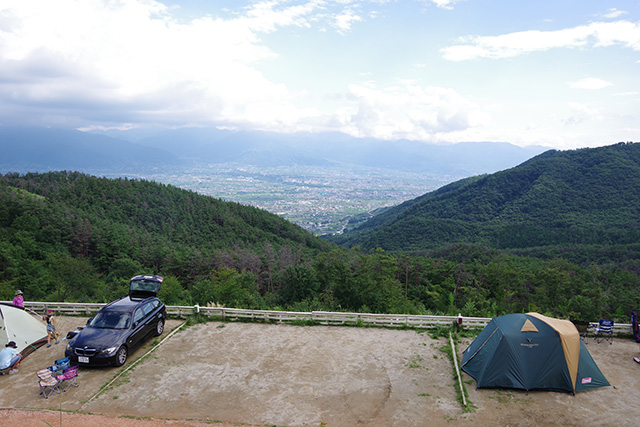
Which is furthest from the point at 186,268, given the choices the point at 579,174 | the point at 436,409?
the point at 579,174

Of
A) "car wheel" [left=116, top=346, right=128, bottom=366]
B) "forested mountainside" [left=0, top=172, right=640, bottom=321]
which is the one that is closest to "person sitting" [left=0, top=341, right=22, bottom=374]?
"car wheel" [left=116, top=346, right=128, bottom=366]

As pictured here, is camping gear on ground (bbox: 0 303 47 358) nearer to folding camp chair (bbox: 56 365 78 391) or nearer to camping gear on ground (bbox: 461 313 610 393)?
folding camp chair (bbox: 56 365 78 391)

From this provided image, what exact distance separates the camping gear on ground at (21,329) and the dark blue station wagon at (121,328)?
87.1 inches

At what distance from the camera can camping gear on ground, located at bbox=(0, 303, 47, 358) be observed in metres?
10.6

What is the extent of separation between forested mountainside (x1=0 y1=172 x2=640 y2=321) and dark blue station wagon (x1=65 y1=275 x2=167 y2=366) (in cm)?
537

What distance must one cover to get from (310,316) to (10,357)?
928cm

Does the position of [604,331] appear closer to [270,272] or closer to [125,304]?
[125,304]

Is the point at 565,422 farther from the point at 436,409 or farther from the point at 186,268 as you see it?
the point at 186,268

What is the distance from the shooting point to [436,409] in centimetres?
836

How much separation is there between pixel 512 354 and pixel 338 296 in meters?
17.4

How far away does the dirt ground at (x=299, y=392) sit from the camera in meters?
7.96

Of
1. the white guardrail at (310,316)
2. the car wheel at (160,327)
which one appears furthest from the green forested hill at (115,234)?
the car wheel at (160,327)

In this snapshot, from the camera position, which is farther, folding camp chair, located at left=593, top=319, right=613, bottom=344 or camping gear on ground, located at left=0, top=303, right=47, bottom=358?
folding camp chair, located at left=593, top=319, right=613, bottom=344

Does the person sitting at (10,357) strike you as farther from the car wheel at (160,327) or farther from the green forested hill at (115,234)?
the green forested hill at (115,234)
